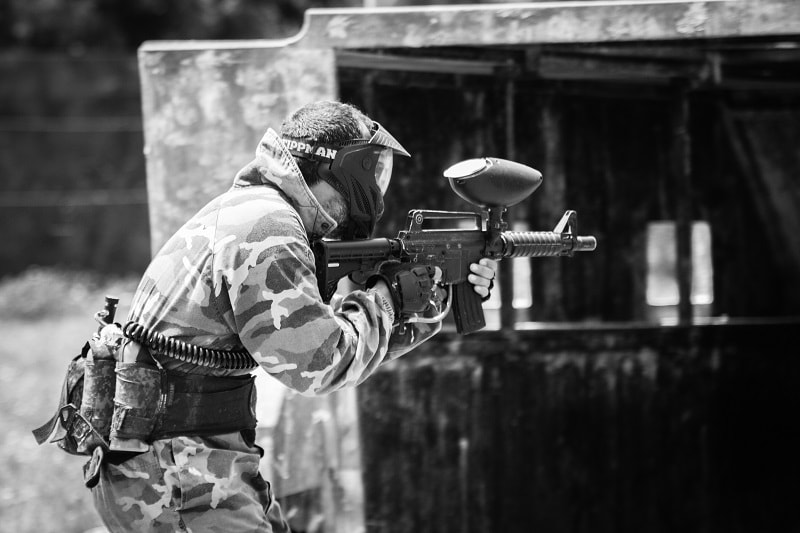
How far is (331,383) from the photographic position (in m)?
2.56

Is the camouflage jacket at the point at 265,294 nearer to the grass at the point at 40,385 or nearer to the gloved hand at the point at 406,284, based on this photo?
the gloved hand at the point at 406,284

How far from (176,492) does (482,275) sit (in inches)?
46.1

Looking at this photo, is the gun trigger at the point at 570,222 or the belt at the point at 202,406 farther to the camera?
the gun trigger at the point at 570,222

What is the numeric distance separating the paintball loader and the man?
0.33 ft

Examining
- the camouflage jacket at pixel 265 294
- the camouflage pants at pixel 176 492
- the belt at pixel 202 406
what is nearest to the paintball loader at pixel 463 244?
the camouflage jacket at pixel 265 294

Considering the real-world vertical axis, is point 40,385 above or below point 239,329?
below

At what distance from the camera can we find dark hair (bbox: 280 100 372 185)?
2.69 meters

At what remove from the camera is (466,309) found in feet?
10.3

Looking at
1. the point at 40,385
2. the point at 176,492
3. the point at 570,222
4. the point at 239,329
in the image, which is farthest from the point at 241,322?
the point at 40,385

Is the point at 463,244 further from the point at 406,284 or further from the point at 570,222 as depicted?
the point at 570,222

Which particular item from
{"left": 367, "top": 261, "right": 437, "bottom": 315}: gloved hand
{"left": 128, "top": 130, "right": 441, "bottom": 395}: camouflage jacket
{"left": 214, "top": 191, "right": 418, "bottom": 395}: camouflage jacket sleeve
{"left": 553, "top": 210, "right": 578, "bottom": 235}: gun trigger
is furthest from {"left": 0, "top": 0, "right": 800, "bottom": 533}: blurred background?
{"left": 214, "top": 191, "right": 418, "bottom": 395}: camouflage jacket sleeve

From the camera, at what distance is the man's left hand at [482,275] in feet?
10.3

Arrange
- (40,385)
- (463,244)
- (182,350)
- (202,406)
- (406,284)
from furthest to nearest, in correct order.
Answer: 1. (40,385)
2. (463,244)
3. (406,284)
4. (202,406)
5. (182,350)

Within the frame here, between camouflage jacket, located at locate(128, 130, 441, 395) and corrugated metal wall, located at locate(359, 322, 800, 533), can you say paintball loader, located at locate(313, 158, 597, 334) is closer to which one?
camouflage jacket, located at locate(128, 130, 441, 395)
